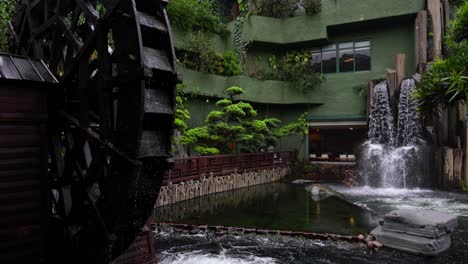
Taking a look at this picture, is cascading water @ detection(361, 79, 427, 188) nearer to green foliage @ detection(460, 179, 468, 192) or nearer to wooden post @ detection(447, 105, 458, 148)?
wooden post @ detection(447, 105, 458, 148)

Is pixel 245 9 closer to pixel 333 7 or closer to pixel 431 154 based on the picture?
pixel 333 7

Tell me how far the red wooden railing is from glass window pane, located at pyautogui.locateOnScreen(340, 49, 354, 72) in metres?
5.60

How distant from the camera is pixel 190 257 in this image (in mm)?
7328

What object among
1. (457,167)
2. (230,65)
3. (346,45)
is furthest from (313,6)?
(457,167)

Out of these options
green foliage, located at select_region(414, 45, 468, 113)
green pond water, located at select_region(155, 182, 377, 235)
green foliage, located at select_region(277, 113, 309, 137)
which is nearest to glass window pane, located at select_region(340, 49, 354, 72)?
green foliage, located at select_region(277, 113, 309, 137)

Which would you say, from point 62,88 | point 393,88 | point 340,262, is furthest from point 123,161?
point 393,88

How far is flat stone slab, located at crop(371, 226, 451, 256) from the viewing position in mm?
7090

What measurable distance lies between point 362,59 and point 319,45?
8.40 ft

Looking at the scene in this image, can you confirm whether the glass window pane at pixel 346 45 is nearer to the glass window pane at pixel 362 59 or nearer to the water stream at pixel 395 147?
the glass window pane at pixel 362 59

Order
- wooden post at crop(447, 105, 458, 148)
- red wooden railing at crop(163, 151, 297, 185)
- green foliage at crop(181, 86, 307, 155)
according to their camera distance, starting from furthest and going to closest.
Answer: wooden post at crop(447, 105, 458, 148)
green foliage at crop(181, 86, 307, 155)
red wooden railing at crop(163, 151, 297, 185)

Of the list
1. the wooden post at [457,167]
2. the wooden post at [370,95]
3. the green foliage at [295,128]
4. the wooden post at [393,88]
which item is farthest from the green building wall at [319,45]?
the wooden post at [457,167]

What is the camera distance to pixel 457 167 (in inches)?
583

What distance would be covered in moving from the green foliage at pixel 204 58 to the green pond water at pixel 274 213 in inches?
281

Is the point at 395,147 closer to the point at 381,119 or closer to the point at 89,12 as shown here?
the point at 381,119
